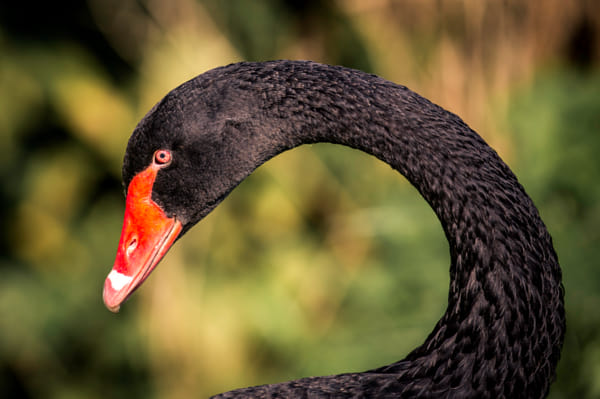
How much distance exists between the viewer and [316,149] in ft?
11.5

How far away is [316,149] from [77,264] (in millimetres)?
1471

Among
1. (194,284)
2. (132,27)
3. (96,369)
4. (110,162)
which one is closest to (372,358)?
(194,284)

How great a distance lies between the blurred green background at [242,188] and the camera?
3.22m

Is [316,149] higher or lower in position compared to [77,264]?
higher

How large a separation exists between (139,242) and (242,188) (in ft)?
6.53

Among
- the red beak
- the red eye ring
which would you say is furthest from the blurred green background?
the red eye ring

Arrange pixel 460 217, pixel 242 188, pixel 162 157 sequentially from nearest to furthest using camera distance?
pixel 460 217 < pixel 162 157 < pixel 242 188

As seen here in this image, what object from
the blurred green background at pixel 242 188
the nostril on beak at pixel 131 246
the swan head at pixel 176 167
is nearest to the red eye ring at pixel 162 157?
the swan head at pixel 176 167

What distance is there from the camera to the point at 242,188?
346cm

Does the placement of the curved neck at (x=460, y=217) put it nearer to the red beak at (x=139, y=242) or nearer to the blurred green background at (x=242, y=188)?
the red beak at (x=139, y=242)

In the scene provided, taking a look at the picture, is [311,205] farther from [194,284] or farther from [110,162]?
[110,162]

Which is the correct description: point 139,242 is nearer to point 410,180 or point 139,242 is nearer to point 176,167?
point 176,167

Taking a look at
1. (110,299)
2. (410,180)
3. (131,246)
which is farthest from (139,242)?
(410,180)

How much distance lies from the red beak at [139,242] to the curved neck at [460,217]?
36 cm
